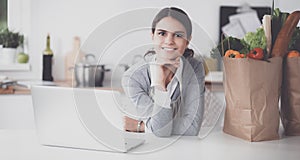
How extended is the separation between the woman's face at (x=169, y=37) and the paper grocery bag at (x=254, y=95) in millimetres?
197

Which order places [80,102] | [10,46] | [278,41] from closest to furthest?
[80,102]
[278,41]
[10,46]

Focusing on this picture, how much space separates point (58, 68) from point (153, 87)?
91.3 inches

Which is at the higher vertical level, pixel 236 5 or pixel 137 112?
pixel 236 5

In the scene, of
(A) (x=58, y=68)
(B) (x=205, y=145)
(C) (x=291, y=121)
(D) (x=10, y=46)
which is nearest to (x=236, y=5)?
(A) (x=58, y=68)

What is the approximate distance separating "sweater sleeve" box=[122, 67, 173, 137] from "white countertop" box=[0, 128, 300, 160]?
6 cm

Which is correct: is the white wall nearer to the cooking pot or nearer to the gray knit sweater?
the cooking pot

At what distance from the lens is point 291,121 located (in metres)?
1.45

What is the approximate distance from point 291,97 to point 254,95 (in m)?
0.17

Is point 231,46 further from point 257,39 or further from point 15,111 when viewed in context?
point 15,111

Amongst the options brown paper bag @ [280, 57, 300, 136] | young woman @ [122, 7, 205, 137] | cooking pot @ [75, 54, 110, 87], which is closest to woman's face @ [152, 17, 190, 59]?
young woman @ [122, 7, 205, 137]

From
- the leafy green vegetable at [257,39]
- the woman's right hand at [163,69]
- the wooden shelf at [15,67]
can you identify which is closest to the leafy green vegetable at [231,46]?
the leafy green vegetable at [257,39]

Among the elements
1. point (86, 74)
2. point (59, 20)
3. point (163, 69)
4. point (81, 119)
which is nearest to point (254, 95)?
point (163, 69)

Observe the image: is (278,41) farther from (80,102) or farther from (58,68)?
(58,68)

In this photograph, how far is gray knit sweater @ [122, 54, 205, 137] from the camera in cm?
126
